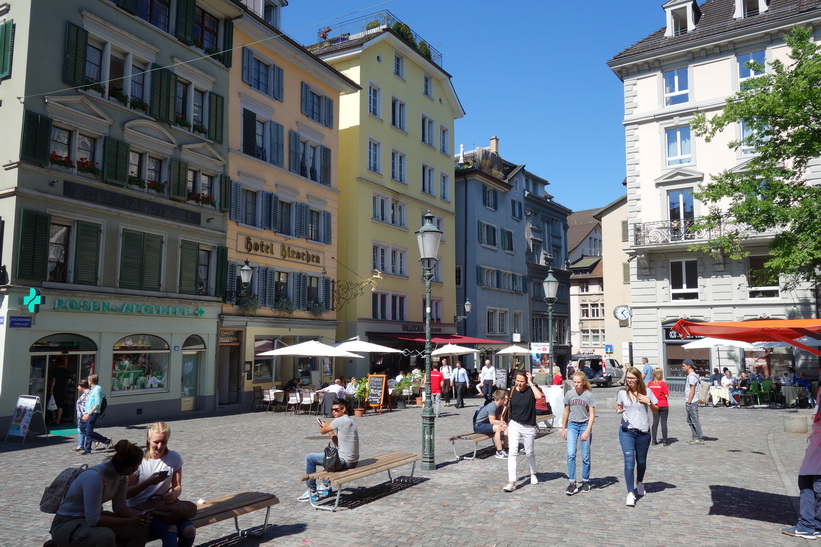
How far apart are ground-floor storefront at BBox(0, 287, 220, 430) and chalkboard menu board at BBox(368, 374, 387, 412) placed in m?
5.96

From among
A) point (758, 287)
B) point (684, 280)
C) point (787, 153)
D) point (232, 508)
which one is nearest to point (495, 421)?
point (232, 508)

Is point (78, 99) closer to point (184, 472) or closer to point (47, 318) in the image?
point (47, 318)

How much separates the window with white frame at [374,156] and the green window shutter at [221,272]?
42.5ft

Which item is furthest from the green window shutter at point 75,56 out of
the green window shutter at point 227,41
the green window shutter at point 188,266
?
the green window shutter at point 227,41

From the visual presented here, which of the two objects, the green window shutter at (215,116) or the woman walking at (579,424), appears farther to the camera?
the green window shutter at (215,116)

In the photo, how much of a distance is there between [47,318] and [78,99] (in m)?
6.65

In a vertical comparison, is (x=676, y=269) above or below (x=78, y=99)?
below

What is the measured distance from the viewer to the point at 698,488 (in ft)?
36.3

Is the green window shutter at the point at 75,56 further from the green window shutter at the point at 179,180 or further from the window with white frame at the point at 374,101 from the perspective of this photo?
the window with white frame at the point at 374,101

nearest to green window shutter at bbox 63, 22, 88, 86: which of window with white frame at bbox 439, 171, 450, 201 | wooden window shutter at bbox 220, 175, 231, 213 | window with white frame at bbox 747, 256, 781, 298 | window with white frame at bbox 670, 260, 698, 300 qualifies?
wooden window shutter at bbox 220, 175, 231, 213

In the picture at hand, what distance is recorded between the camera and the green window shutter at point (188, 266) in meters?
24.5

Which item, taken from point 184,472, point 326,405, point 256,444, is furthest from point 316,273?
point 184,472

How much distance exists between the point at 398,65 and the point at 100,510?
37.6 metres

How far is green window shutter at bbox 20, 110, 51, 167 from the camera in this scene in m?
19.0
